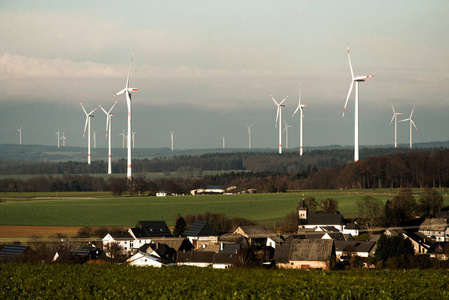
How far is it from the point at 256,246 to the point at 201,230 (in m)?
10.0

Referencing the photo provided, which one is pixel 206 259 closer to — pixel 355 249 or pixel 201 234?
pixel 355 249

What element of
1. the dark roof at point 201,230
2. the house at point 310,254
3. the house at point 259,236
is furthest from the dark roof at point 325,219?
the house at point 310,254

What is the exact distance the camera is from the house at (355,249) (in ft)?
191

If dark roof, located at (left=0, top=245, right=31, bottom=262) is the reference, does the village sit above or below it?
below

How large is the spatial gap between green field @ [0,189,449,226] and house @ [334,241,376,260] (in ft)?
60.1

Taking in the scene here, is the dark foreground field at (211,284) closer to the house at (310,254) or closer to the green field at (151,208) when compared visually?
the house at (310,254)

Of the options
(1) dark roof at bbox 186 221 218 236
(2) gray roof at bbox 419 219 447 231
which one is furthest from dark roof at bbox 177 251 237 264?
(2) gray roof at bbox 419 219 447 231

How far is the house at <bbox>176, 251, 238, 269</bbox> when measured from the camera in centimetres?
5206

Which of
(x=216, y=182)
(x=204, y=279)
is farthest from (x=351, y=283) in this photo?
(x=216, y=182)

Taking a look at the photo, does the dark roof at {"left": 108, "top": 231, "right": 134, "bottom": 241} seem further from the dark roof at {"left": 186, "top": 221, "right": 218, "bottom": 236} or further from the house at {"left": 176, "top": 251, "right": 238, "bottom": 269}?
the house at {"left": 176, "top": 251, "right": 238, "bottom": 269}

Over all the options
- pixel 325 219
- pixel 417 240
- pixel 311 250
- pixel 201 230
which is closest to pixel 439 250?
pixel 417 240

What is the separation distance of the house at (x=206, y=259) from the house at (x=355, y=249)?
33.5ft

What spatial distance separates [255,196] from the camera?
10700 centimetres

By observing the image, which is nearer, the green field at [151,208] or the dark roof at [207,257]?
the dark roof at [207,257]
